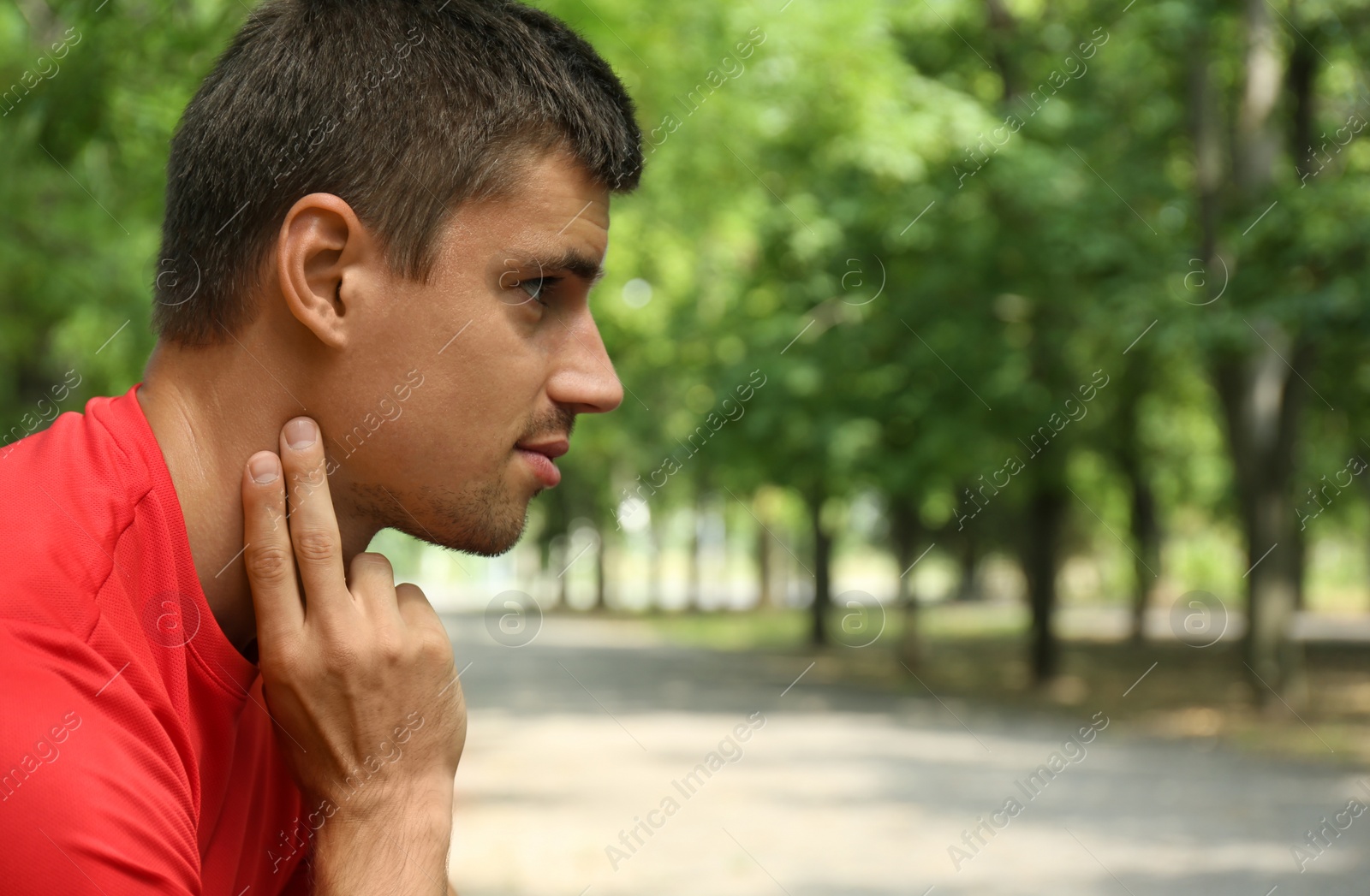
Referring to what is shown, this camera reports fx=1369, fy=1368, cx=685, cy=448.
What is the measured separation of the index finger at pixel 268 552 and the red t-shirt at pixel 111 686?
0.05m

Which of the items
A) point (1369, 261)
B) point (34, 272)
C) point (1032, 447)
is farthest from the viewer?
point (1032, 447)

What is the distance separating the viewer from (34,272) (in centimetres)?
930

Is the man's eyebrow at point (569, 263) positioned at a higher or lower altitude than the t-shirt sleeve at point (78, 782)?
higher

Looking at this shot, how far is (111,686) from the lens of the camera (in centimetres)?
117

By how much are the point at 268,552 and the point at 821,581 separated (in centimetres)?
3107

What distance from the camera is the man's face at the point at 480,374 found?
1.49 metres

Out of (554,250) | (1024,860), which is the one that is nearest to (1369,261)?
(1024,860)

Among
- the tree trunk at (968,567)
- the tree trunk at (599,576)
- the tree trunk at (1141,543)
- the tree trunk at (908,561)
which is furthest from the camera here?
the tree trunk at (599,576)

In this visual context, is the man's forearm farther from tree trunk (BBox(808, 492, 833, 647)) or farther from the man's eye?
tree trunk (BBox(808, 492, 833, 647))

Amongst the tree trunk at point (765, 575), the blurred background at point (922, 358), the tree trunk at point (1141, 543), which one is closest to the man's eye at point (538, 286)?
the blurred background at point (922, 358)

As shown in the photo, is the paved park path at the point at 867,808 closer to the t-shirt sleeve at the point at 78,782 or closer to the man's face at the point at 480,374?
the man's face at the point at 480,374

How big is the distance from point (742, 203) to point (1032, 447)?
6.74m

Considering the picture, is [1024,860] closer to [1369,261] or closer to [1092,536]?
[1369,261]

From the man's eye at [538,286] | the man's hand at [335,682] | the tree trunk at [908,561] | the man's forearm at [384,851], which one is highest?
the man's eye at [538,286]
